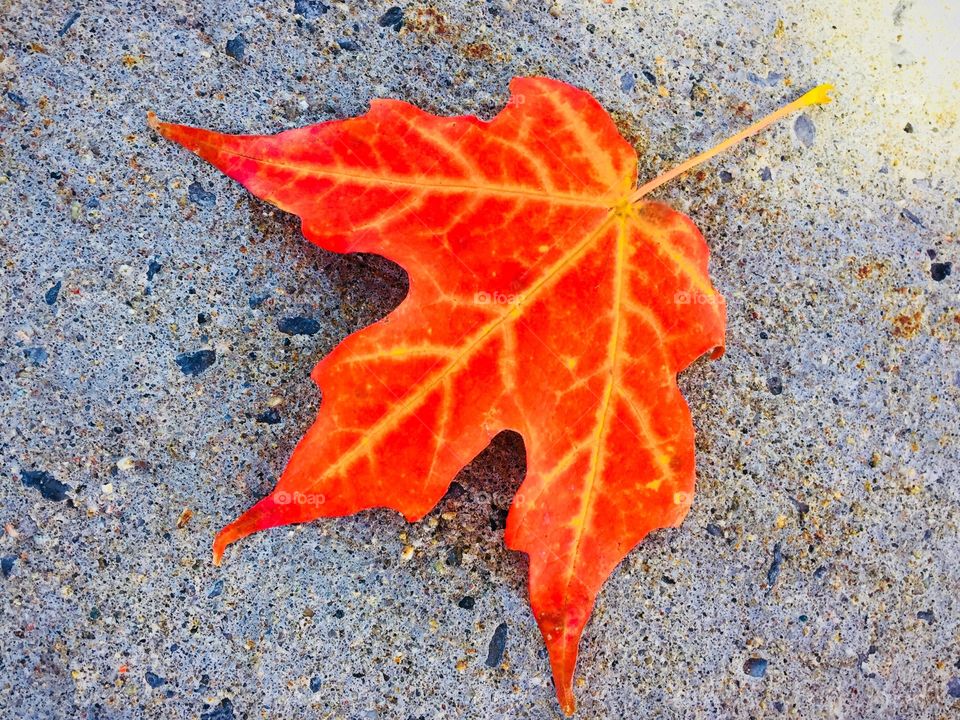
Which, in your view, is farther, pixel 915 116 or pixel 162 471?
pixel 915 116

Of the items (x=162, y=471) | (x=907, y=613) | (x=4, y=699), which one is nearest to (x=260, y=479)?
(x=162, y=471)

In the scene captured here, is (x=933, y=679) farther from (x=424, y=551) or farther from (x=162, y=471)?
(x=162, y=471)

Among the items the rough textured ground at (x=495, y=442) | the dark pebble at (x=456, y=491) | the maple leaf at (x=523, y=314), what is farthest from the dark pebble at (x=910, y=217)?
the dark pebble at (x=456, y=491)

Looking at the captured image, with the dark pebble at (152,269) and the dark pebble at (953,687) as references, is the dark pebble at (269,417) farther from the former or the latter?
the dark pebble at (953,687)

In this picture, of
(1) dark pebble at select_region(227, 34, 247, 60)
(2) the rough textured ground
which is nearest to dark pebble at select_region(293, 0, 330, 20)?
(2) the rough textured ground

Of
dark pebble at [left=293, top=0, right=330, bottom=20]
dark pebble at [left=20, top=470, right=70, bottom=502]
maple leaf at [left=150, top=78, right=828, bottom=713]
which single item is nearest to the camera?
maple leaf at [left=150, top=78, right=828, bottom=713]

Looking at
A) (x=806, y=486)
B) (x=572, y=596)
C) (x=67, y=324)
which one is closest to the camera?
(x=572, y=596)

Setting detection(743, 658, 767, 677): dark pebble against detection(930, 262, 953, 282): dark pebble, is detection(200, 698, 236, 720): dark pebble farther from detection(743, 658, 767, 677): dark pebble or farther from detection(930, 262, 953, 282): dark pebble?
detection(930, 262, 953, 282): dark pebble
